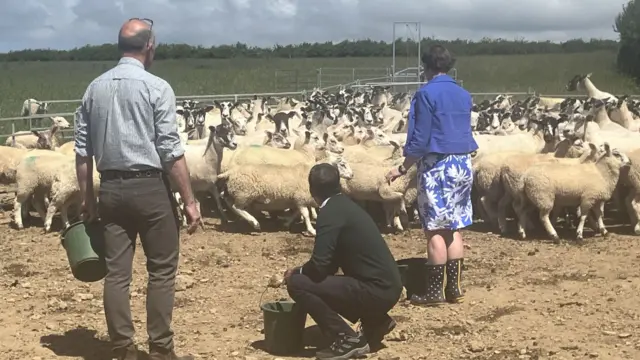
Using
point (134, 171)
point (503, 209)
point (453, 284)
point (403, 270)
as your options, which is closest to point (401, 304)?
point (403, 270)

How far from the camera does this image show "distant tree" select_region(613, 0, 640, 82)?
4847 cm

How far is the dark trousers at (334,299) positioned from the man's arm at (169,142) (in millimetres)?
1096

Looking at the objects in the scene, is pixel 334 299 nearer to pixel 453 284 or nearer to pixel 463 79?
pixel 453 284

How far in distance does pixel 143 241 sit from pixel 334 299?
4.56 feet

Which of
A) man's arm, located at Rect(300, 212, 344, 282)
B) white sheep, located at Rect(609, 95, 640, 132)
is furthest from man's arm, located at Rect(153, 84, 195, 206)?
white sheep, located at Rect(609, 95, 640, 132)

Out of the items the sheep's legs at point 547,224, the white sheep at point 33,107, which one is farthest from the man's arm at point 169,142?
the white sheep at point 33,107

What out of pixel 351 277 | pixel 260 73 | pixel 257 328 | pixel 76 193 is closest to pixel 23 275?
A: pixel 76 193

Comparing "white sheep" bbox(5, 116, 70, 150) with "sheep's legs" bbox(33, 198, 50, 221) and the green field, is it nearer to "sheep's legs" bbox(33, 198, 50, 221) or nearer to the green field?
"sheep's legs" bbox(33, 198, 50, 221)

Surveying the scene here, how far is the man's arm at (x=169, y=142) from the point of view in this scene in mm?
5355

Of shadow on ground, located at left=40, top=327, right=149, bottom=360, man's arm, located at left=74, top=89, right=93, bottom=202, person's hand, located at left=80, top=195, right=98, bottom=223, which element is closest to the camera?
man's arm, located at left=74, top=89, right=93, bottom=202

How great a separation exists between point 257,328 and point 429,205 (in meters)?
1.79

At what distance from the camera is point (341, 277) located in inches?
236

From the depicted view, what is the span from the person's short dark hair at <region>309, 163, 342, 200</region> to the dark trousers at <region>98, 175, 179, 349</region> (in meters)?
1.04

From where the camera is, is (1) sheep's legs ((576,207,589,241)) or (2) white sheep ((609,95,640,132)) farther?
(2) white sheep ((609,95,640,132))
